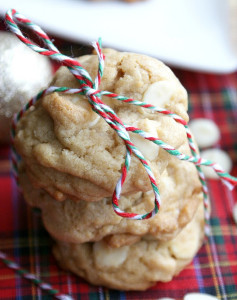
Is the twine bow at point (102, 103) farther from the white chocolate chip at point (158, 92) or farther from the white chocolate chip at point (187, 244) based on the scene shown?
the white chocolate chip at point (187, 244)

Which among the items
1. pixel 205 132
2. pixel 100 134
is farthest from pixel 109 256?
pixel 205 132

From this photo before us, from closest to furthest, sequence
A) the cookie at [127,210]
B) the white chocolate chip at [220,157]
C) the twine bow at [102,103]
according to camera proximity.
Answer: the twine bow at [102,103]
the cookie at [127,210]
the white chocolate chip at [220,157]

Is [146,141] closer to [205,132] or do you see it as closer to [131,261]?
[131,261]

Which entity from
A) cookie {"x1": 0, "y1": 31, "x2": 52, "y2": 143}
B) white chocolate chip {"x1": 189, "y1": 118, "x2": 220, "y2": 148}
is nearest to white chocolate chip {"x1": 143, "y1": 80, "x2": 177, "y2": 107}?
cookie {"x1": 0, "y1": 31, "x2": 52, "y2": 143}

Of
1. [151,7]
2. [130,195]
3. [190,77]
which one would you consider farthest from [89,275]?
[151,7]

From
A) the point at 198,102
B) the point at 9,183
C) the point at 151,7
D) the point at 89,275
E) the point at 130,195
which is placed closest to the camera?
the point at 130,195

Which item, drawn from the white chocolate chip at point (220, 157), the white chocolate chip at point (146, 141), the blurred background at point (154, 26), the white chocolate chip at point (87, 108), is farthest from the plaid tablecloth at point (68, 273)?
the blurred background at point (154, 26)

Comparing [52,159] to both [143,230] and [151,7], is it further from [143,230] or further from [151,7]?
[151,7]
